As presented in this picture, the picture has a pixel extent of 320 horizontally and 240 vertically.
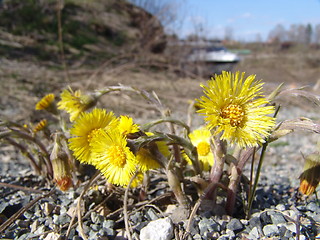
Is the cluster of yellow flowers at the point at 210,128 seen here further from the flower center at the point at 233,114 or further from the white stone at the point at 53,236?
the white stone at the point at 53,236

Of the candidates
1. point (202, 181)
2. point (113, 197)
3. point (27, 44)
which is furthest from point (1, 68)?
point (202, 181)

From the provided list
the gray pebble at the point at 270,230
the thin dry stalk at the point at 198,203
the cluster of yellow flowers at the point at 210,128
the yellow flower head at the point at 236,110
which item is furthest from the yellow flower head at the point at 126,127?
the gray pebble at the point at 270,230

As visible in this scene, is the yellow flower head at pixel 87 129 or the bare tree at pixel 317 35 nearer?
the yellow flower head at pixel 87 129

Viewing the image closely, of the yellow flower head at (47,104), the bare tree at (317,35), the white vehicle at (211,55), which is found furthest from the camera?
the bare tree at (317,35)

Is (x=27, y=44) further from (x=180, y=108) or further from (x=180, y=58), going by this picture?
(x=180, y=108)

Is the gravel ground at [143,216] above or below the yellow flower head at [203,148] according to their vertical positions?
below

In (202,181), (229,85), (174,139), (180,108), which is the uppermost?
(229,85)

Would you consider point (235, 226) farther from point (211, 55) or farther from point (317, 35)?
point (317, 35)

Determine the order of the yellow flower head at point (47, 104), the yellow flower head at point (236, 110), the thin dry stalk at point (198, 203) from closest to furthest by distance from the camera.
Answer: the yellow flower head at point (236, 110)
the thin dry stalk at point (198, 203)
the yellow flower head at point (47, 104)
